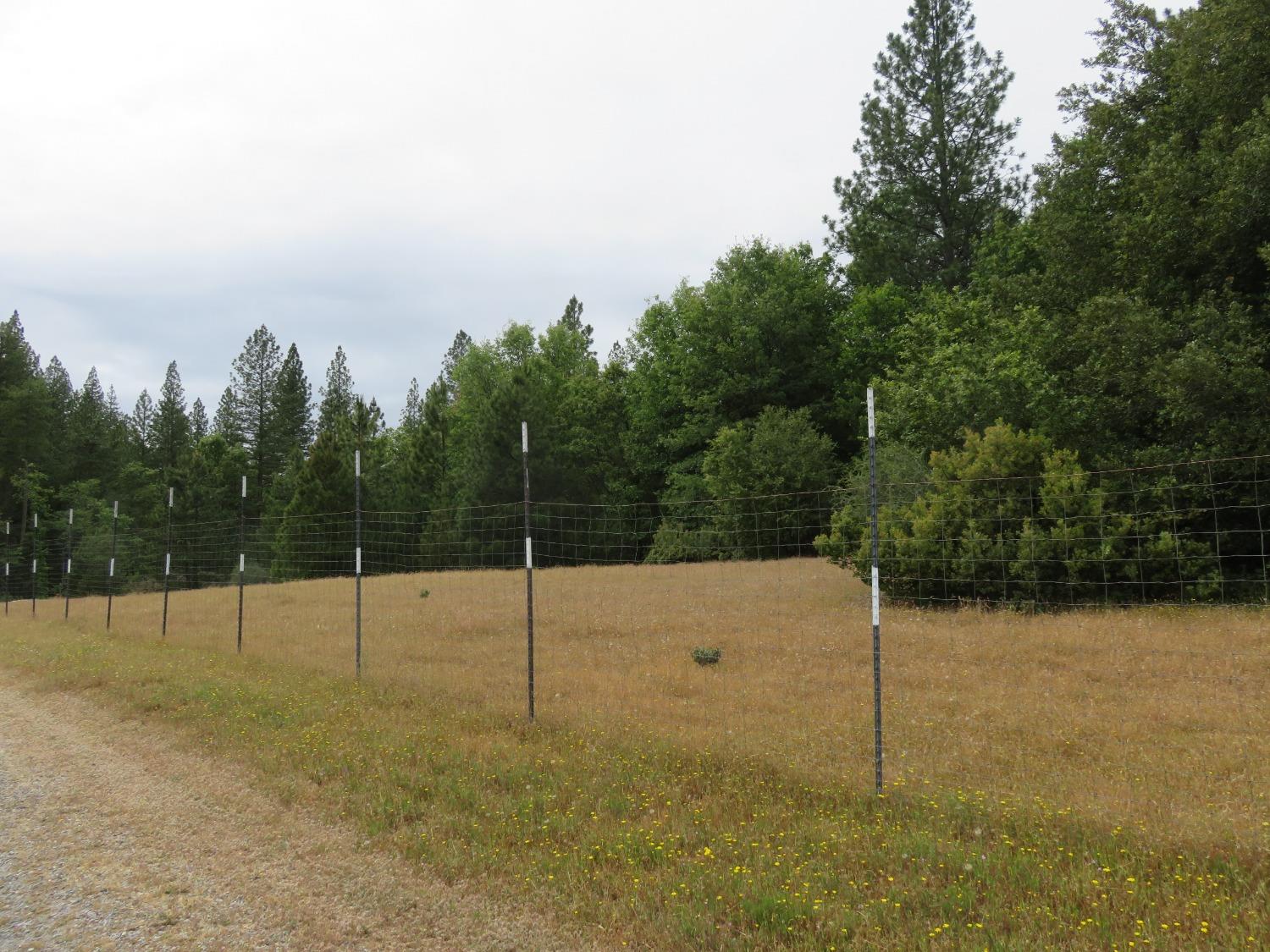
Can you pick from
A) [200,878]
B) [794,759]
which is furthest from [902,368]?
[200,878]

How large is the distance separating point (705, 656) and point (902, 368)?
22629mm

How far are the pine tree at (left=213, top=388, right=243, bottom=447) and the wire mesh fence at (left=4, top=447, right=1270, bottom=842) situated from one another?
131ft

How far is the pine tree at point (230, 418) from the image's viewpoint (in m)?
59.5

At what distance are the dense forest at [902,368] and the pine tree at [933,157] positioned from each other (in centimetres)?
11

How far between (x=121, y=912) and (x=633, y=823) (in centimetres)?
309

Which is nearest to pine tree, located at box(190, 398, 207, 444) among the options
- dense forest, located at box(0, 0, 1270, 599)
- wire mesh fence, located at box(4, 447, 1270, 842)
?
dense forest, located at box(0, 0, 1270, 599)

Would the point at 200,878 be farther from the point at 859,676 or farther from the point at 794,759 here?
the point at 859,676

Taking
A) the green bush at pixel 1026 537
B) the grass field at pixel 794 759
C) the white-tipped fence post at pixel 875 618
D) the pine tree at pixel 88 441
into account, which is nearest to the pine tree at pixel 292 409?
the pine tree at pixel 88 441

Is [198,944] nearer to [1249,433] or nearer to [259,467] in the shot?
[1249,433]

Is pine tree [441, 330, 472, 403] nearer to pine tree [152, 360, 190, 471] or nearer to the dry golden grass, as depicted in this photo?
pine tree [152, 360, 190, 471]

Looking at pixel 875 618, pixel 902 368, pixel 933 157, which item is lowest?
pixel 875 618

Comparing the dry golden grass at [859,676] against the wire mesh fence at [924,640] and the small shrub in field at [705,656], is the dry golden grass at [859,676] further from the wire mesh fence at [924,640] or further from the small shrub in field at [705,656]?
the small shrub in field at [705,656]

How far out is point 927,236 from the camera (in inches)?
1436

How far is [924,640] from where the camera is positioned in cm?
1260
